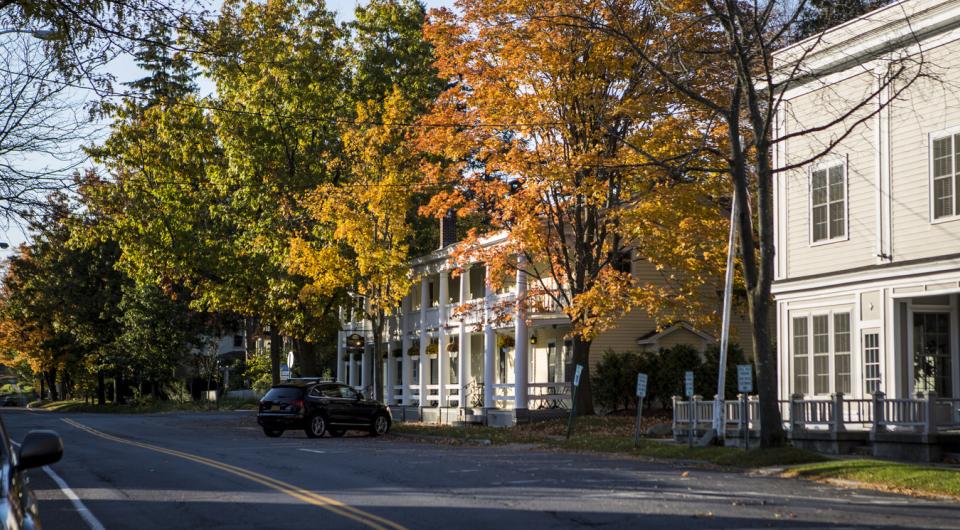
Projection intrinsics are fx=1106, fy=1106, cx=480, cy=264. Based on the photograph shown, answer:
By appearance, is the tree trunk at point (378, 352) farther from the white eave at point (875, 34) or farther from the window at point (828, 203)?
the white eave at point (875, 34)

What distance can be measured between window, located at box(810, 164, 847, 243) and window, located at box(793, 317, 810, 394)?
2.14 metres

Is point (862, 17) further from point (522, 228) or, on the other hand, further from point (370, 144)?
point (370, 144)

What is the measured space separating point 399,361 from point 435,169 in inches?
1000

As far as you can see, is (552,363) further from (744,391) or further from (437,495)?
(437,495)

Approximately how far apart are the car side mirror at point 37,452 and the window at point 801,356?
21876 millimetres

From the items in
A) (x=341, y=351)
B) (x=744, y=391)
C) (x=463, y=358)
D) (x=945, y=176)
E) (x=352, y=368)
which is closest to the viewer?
(x=945, y=176)

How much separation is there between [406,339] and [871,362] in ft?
94.5

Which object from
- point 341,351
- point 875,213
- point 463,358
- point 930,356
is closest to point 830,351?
point 930,356

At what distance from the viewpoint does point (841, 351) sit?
83.1ft

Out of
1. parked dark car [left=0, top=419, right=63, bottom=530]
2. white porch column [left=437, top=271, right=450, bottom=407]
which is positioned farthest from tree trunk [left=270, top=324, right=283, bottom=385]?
parked dark car [left=0, top=419, right=63, bottom=530]

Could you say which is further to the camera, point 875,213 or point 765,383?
point 875,213

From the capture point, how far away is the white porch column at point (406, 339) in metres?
49.9

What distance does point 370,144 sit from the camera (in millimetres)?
38906

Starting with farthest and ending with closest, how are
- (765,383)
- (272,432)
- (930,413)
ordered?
(272,432) → (765,383) → (930,413)
